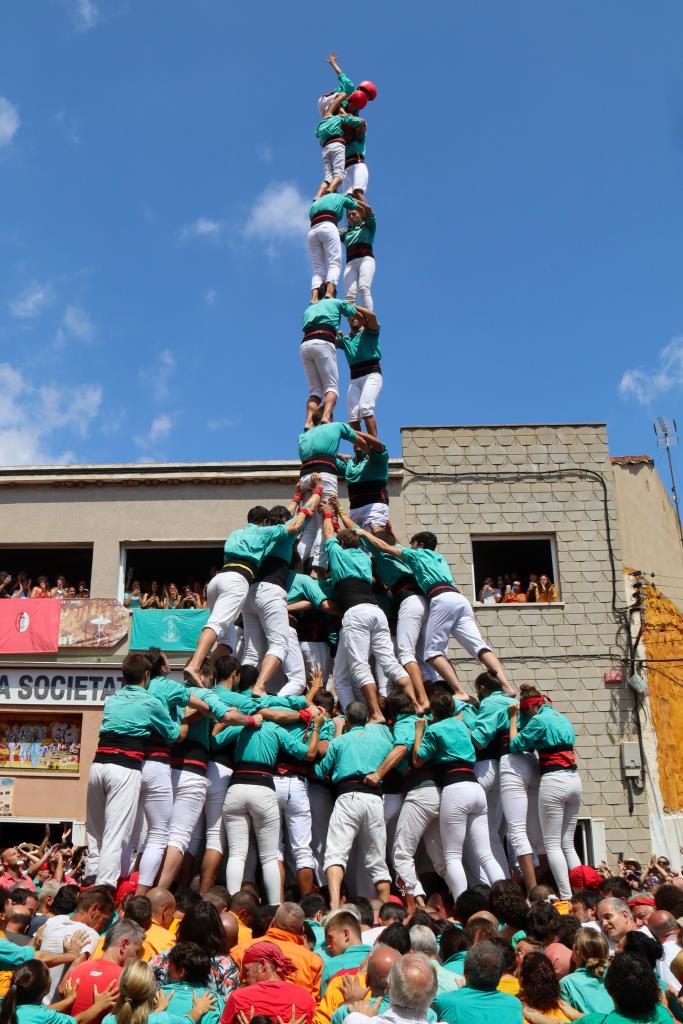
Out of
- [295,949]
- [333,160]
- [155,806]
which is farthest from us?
[333,160]

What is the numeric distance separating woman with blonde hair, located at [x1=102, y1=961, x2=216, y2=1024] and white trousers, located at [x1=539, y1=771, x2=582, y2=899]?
16.7 ft

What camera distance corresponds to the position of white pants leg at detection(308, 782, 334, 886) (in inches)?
Result: 338

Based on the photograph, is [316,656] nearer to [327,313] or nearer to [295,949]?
[327,313]

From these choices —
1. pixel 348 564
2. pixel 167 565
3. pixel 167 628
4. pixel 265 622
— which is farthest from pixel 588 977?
pixel 167 565

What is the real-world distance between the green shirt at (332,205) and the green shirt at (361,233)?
426 millimetres

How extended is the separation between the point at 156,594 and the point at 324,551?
10.3 meters

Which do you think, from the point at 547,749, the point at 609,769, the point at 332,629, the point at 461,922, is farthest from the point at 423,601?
the point at 609,769

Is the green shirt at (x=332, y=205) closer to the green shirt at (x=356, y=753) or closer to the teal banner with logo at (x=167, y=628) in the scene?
the green shirt at (x=356, y=753)

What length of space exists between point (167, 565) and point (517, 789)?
14110mm

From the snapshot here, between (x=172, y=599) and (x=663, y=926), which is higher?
(x=172, y=599)

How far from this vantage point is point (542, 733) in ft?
27.2

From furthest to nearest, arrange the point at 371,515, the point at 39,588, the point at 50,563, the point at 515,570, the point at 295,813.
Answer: the point at 50,563 < the point at 39,588 < the point at 515,570 < the point at 371,515 < the point at 295,813

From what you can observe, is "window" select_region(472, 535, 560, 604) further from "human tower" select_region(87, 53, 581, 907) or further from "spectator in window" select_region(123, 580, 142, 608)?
"human tower" select_region(87, 53, 581, 907)

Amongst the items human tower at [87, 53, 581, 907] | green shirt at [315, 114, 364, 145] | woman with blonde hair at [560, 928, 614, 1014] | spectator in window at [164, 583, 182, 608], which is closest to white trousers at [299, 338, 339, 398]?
human tower at [87, 53, 581, 907]
